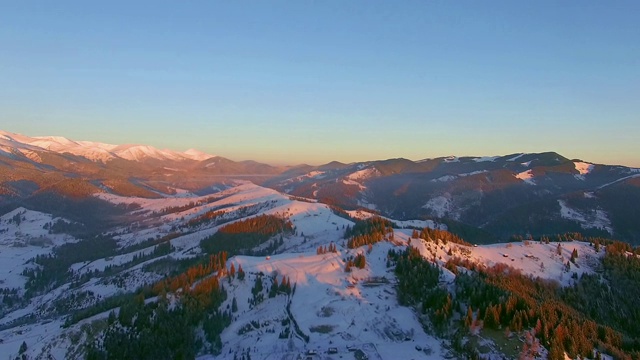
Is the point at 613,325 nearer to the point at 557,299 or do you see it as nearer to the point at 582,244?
the point at 557,299

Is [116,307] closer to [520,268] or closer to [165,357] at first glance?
[165,357]

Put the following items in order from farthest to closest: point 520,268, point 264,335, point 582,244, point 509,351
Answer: point 582,244 → point 520,268 → point 264,335 → point 509,351

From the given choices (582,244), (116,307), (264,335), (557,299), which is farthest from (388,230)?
(116,307)

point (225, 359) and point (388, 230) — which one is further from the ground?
point (388, 230)

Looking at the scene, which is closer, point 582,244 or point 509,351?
point 509,351

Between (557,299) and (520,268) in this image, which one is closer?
(557,299)

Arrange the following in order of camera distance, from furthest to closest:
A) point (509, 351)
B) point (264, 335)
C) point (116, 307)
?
1. point (116, 307)
2. point (264, 335)
3. point (509, 351)

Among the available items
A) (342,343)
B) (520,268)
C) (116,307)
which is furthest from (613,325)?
(116,307)

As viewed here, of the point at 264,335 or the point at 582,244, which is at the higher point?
the point at 582,244

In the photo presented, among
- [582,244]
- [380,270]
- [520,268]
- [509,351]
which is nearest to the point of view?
[509,351]
